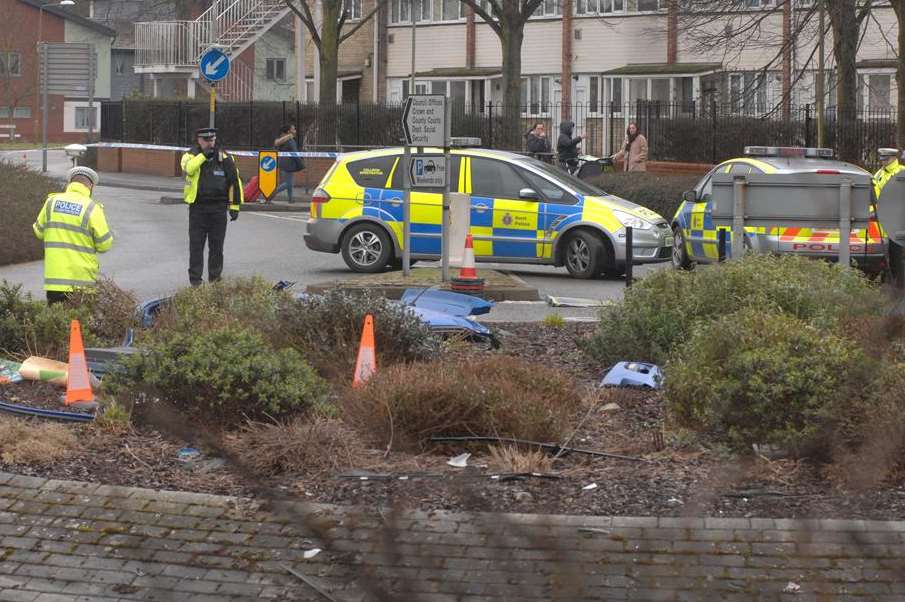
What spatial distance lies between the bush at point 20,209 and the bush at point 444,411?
42.5 feet

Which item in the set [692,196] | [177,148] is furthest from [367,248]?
[177,148]

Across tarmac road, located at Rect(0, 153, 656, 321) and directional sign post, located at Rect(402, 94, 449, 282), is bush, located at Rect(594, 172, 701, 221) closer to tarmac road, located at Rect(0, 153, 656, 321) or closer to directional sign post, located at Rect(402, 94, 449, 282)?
tarmac road, located at Rect(0, 153, 656, 321)

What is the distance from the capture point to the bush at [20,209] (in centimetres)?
1961

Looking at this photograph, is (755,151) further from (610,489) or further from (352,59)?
(352,59)

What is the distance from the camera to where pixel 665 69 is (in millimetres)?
45688

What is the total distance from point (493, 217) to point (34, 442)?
35.2ft

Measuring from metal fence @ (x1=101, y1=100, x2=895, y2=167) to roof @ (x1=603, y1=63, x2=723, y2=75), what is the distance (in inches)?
65.0

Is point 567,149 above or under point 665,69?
under

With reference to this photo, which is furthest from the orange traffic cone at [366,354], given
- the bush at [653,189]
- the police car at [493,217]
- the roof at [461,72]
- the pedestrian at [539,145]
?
the roof at [461,72]

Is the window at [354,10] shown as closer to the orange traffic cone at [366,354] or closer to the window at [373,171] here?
the window at [373,171]

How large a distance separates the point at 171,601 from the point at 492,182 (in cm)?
1303

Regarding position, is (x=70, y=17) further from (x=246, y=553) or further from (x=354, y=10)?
(x=246, y=553)

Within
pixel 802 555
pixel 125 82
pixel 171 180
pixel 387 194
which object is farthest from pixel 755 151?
pixel 125 82

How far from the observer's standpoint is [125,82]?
8325 cm
